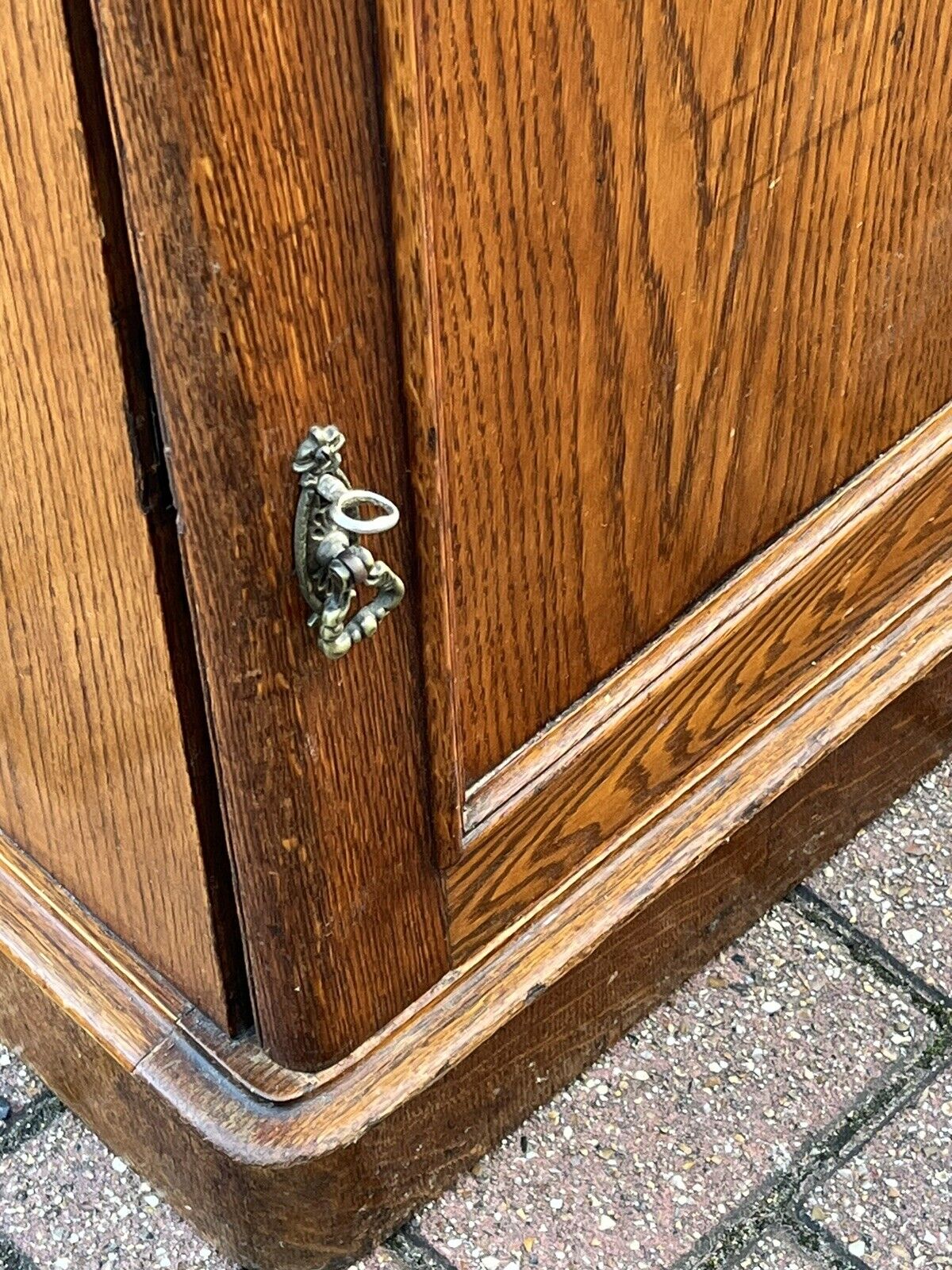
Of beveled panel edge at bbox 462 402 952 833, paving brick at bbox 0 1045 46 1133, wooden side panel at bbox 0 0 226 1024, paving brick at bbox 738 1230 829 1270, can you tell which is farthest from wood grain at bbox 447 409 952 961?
paving brick at bbox 0 1045 46 1133

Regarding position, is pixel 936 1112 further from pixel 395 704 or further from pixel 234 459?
pixel 234 459

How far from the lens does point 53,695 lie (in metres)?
0.94

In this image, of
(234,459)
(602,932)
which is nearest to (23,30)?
(234,459)

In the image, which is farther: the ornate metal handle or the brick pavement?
the brick pavement

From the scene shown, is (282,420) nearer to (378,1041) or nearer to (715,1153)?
(378,1041)

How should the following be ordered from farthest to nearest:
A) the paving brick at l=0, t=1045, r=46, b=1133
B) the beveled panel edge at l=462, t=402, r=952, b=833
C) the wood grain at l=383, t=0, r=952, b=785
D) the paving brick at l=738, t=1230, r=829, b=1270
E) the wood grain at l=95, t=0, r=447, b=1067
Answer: the paving brick at l=0, t=1045, r=46, b=1133 < the paving brick at l=738, t=1230, r=829, b=1270 < the beveled panel edge at l=462, t=402, r=952, b=833 < the wood grain at l=383, t=0, r=952, b=785 < the wood grain at l=95, t=0, r=447, b=1067

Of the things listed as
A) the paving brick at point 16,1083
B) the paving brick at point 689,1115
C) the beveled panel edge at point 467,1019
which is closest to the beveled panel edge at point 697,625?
the beveled panel edge at point 467,1019

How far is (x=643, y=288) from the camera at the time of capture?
875mm

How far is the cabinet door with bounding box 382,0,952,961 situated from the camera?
75 cm

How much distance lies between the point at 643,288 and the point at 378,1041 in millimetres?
502

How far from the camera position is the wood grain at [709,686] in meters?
1.04

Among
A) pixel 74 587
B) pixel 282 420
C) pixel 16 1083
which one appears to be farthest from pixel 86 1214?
pixel 282 420

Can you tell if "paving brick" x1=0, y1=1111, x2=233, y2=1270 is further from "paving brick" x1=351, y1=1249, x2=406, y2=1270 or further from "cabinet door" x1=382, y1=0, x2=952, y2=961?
"cabinet door" x1=382, y1=0, x2=952, y2=961

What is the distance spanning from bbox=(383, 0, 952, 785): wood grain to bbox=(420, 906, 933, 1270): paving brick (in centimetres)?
37
